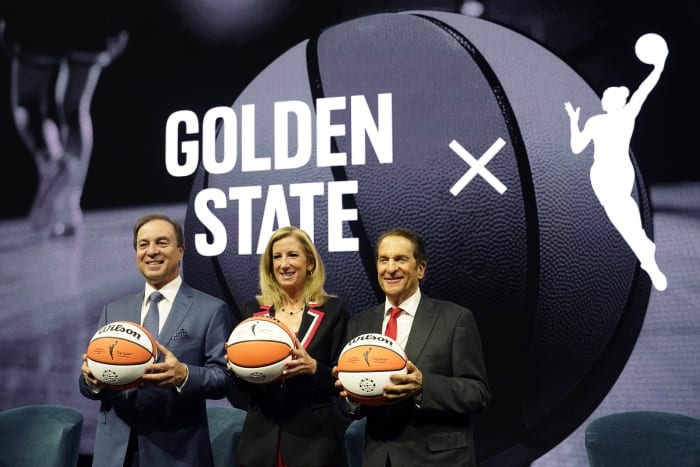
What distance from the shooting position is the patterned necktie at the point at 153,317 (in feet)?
7.16

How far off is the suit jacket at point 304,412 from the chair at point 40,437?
34.4 inches

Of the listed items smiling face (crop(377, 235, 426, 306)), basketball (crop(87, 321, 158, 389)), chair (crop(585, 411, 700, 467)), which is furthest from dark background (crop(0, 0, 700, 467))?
basketball (crop(87, 321, 158, 389))

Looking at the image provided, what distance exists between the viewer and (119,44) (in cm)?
370

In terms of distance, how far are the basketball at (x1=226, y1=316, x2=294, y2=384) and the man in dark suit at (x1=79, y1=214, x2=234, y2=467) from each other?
107 millimetres

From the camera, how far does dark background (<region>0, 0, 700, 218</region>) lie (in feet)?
9.80

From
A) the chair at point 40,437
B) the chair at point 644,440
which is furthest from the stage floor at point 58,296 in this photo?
the chair at point 644,440

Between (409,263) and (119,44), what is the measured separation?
7.82 ft

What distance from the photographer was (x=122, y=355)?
1997 millimetres

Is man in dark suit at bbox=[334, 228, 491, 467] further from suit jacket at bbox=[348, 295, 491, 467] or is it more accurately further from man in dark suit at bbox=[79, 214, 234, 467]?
man in dark suit at bbox=[79, 214, 234, 467]

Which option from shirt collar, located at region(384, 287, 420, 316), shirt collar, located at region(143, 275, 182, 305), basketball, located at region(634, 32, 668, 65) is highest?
basketball, located at region(634, 32, 668, 65)

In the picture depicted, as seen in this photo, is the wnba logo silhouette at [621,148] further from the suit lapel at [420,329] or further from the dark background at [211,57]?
the suit lapel at [420,329]

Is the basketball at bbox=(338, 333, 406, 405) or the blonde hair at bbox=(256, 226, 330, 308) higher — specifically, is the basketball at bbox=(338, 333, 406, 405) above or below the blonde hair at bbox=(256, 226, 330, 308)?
below

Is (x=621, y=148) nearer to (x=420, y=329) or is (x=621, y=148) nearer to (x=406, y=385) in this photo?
(x=420, y=329)

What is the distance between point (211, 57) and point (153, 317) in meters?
1.73
